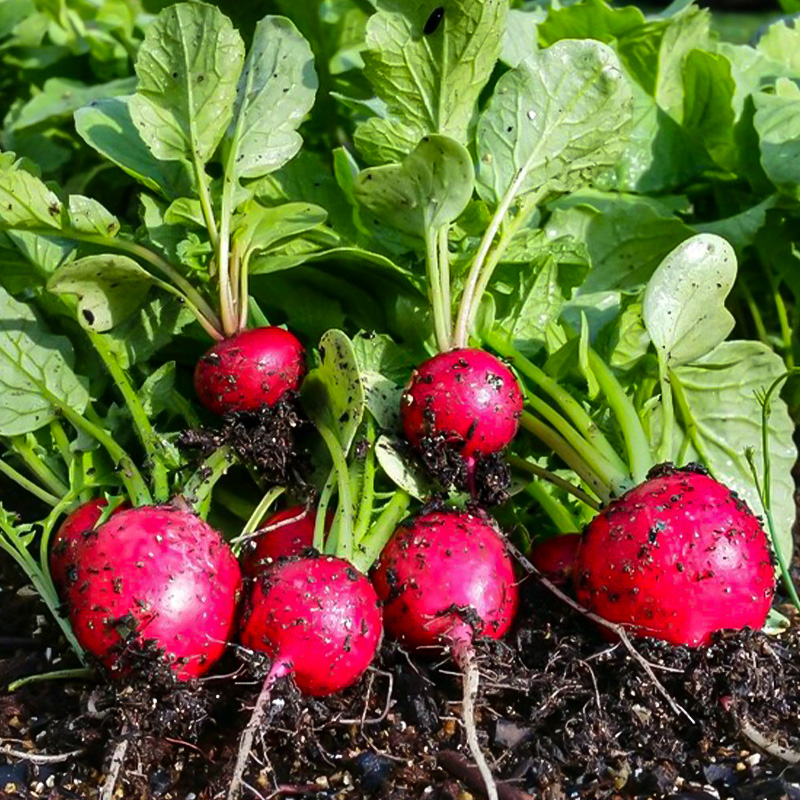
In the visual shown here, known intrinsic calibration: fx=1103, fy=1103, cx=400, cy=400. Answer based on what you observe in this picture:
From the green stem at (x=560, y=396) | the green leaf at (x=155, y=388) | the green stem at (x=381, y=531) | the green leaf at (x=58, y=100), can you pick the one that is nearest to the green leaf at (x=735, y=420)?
the green stem at (x=560, y=396)

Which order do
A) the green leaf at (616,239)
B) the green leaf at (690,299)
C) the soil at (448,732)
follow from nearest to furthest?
the soil at (448,732) → the green leaf at (690,299) → the green leaf at (616,239)

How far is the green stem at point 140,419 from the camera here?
1.97 meters

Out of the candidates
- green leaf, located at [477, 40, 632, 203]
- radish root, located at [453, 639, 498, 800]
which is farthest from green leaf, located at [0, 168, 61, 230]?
radish root, located at [453, 639, 498, 800]

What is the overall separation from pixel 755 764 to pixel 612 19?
1850 mm

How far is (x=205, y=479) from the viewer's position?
6.43ft

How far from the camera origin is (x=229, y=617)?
70.8 inches

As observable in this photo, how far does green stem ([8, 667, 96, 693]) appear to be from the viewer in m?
1.81

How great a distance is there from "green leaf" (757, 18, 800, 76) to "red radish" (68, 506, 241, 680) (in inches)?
93.3

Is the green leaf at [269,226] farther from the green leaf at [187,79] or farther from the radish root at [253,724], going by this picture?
the radish root at [253,724]

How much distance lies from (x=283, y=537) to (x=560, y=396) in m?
0.57

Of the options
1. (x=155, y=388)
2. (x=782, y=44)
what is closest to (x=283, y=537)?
(x=155, y=388)

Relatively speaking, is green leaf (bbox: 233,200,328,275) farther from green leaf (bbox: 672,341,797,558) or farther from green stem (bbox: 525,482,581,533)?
green leaf (bbox: 672,341,797,558)

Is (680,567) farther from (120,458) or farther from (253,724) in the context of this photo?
(120,458)

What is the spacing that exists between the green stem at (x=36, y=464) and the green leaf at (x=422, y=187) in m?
0.80
